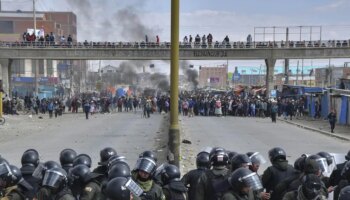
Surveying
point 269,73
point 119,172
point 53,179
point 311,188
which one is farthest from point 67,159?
point 269,73

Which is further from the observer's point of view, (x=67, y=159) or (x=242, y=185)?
(x=67, y=159)

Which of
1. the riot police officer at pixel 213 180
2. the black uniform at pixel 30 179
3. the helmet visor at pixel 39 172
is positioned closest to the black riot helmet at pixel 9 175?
the black uniform at pixel 30 179

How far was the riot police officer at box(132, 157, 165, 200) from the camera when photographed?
640 cm

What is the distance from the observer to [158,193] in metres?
6.44

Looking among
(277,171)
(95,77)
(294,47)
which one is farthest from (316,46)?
(95,77)

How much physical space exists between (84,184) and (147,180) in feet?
2.83

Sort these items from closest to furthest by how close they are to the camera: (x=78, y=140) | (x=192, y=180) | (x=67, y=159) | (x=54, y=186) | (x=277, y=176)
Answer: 1. (x=54, y=186)
2. (x=192, y=180)
3. (x=277, y=176)
4. (x=67, y=159)
5. (x=78, y=140)

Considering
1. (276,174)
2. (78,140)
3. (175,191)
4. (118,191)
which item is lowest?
(78,140)

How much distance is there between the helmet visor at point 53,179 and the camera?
252 inches

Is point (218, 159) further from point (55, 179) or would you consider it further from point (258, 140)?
point (258, 140)

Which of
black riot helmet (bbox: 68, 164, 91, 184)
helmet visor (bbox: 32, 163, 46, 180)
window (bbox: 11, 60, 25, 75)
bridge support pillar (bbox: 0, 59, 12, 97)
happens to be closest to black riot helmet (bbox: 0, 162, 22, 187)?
helmet visor (bbox: 32, 163, 46, 180)

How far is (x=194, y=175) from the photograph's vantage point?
7.71m

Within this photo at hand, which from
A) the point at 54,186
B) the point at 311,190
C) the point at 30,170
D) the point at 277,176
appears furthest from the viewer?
the point at 30,170

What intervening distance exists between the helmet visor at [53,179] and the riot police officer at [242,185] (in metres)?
1.92
